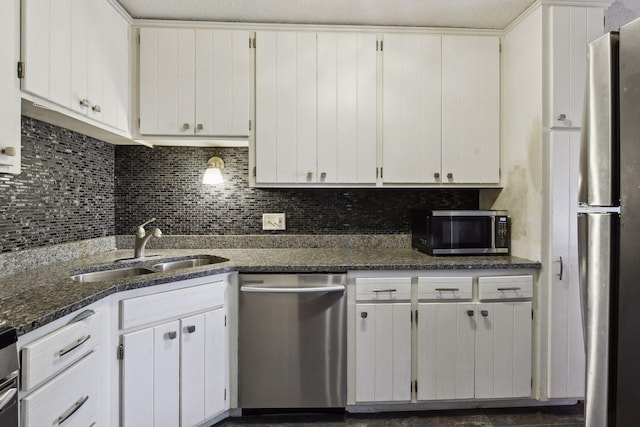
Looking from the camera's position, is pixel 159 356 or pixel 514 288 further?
pixel 514 288

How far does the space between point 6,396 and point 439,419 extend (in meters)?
1.98

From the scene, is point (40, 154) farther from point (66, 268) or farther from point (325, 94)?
point (325, 94)

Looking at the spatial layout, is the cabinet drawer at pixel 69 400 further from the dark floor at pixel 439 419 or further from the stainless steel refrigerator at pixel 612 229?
the stainless steel refrigerator at pixel 612 229

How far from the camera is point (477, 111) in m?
2.28

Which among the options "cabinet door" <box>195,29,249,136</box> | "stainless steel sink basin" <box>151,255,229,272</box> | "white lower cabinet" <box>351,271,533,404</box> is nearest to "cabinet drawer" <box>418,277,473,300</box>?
"white lower cabinet" <box>351,271,533,404</box>

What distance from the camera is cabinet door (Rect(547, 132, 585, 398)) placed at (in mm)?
1964

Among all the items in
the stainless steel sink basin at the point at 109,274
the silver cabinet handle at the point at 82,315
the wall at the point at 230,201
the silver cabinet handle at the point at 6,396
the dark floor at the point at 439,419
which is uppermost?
the wall at the point at 230,201

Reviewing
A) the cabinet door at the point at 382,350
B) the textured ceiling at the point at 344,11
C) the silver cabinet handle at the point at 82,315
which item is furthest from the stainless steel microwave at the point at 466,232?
the silver cabinet handle at the point at 82,315

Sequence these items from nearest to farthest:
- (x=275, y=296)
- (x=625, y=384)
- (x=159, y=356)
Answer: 1. (x=625, y=384)
2. (x=159, y=356)
3. (x=275, y=296)

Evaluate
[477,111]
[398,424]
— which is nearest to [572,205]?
[477,111]

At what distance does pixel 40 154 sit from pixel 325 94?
1596mm

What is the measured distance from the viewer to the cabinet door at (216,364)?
1805 mm

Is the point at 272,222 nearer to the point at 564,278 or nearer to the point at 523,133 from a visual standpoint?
the point at 523,133

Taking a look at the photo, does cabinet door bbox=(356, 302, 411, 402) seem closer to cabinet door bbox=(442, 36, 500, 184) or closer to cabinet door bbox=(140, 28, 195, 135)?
cabinet door bbox=(442, 36, 500, 184)
